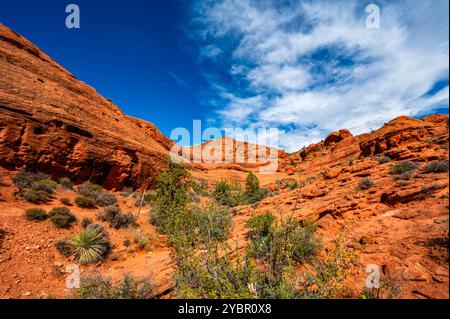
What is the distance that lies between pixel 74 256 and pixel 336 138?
44120 mm

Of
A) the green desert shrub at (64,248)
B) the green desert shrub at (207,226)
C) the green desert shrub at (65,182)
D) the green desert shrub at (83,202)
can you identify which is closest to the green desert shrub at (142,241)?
the green desert shrub at (64,248)

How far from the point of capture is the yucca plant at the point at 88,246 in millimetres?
7125

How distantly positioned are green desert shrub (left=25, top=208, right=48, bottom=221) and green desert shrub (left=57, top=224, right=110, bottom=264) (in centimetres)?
187

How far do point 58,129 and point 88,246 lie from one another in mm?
11278

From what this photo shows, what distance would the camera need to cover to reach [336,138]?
39.8 m

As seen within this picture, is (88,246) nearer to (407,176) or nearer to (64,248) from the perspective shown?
(64,248)

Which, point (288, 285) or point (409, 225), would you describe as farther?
point (409, 225)

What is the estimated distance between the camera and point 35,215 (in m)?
8.01

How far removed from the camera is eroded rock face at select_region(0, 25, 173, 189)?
12.4 metres
